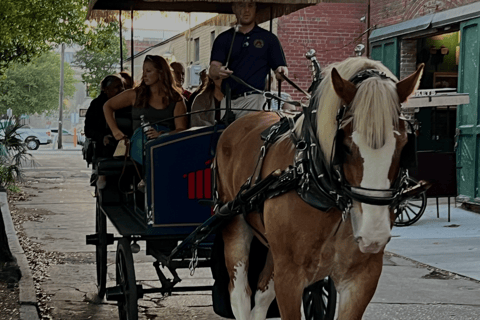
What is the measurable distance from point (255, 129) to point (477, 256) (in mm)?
6432

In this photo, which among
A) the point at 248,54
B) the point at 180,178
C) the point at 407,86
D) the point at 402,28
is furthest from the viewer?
the point at 402,28

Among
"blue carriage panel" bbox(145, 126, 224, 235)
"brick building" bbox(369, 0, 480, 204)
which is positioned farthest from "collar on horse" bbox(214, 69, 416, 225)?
"brick building" bbox(369, 0, 480, 204)

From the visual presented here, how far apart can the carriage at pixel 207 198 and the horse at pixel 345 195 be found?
0.01m

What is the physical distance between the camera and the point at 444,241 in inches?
480

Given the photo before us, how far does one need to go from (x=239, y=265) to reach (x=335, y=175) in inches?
64.1

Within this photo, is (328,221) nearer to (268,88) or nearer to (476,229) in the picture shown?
(268,88)

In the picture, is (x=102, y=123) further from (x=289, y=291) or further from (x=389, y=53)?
(x=389, y=53)

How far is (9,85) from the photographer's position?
208ft

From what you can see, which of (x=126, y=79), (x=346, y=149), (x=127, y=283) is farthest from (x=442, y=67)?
(x=346, y=149)

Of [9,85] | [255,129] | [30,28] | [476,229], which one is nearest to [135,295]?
[255,129]

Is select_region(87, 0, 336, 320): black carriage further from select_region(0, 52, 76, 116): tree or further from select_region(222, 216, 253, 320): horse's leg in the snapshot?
select_region(0, 52, 76, 116): tree

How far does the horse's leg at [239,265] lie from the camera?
217 inches

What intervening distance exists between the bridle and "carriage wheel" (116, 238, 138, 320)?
219cm

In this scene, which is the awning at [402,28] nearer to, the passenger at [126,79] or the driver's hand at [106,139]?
the passenger at [126,79]
